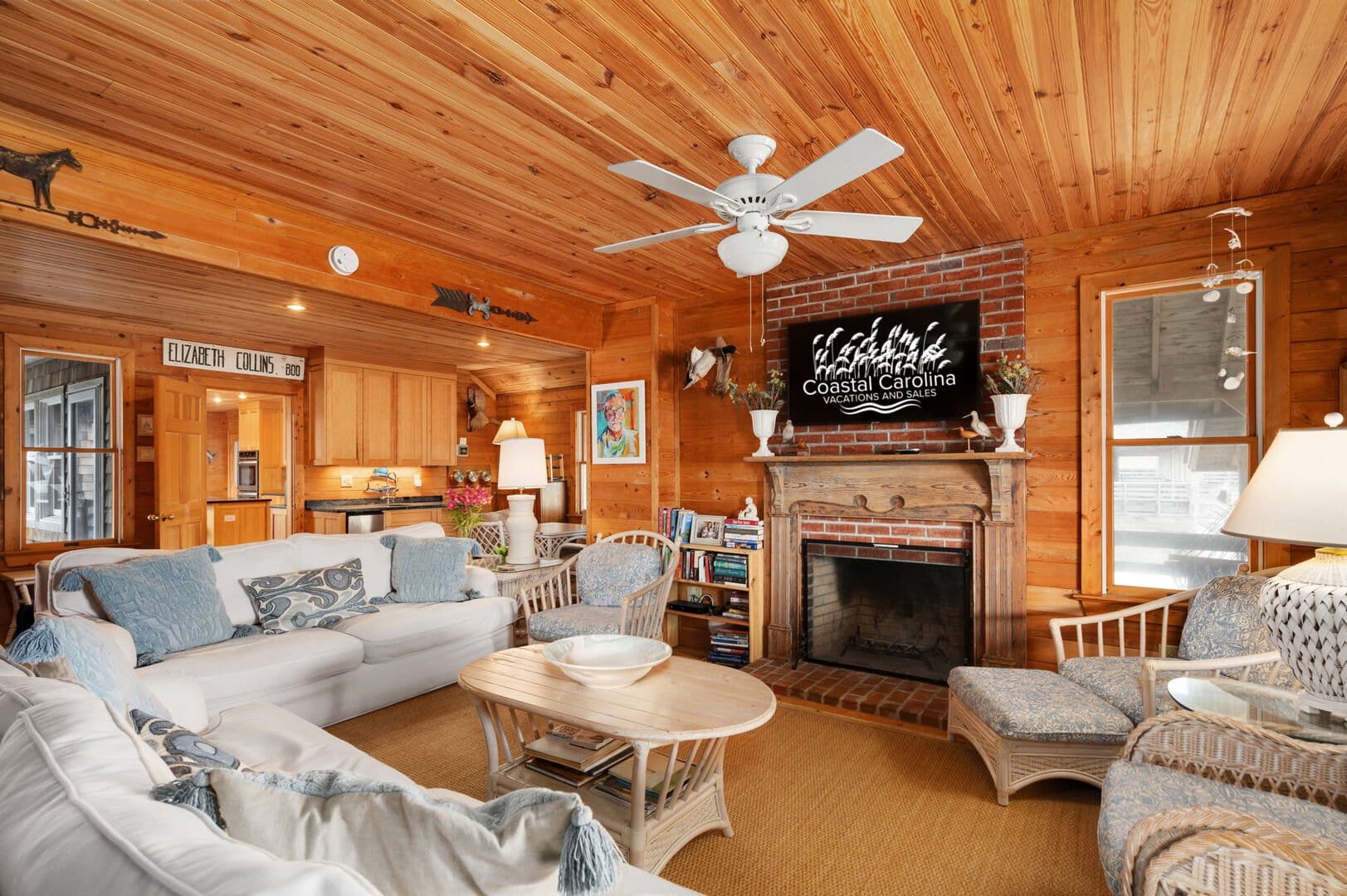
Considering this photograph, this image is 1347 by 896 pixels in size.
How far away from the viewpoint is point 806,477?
4340 mm

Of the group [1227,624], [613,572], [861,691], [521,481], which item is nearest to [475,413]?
[521,481]

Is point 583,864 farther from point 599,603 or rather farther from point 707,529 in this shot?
point 707,529

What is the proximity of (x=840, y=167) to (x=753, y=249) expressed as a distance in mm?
403

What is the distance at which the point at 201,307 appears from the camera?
490cm

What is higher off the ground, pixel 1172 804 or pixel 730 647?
pixel 1172 804

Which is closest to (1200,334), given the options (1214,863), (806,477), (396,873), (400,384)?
(806,477)

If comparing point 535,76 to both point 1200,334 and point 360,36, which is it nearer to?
Answer: point 360,36

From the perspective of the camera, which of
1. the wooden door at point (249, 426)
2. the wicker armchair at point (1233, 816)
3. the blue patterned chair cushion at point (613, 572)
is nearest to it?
the wicker armchair at point (1233, 816)

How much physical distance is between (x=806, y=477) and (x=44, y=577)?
3851 millimetres

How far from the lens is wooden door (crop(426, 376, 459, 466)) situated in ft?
24.3

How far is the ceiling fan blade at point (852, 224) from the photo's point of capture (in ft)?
7.51

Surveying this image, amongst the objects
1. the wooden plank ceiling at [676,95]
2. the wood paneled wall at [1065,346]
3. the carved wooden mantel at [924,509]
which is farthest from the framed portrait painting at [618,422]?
the wooden plank ceiling at [676,95]

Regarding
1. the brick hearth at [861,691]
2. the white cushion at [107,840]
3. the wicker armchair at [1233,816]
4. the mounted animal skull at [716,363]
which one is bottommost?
the brick hearth at [861,691]

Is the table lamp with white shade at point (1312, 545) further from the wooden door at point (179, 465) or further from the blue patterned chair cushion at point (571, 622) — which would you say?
the wooden door at point (179, 465)
